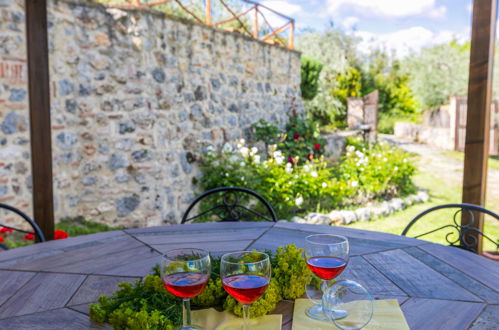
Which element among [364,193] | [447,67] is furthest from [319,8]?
[364,193]

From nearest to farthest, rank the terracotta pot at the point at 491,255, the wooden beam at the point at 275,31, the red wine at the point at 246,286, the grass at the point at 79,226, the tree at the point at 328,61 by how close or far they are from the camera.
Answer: the red wine at the point at 246,286
the terracotta pot at the point at 491,255
the grass at the point at 79,226
the wooden beam at the point at 275,31
the tree at the point at 328,61

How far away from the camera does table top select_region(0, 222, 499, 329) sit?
98 cm

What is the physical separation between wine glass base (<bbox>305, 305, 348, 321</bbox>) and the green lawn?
11.9 ft

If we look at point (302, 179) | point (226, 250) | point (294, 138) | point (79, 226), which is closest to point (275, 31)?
point (294, 138)

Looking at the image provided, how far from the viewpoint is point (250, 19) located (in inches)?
259

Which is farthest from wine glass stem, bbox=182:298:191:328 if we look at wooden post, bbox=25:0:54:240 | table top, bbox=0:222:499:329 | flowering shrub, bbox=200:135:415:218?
flowering shrub, bbox=200:135:415:218

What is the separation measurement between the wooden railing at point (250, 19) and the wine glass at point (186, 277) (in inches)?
148

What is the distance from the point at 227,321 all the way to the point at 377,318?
329 millimetres

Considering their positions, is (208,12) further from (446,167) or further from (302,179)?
(446,167)

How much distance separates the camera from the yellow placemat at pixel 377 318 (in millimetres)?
892

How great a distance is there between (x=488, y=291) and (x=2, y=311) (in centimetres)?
122

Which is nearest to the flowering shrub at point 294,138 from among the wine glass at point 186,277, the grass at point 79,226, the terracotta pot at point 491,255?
the grass at point 79,226

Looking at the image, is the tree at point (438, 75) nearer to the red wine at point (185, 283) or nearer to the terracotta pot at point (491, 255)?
the terracotta pot at point (491, 255)

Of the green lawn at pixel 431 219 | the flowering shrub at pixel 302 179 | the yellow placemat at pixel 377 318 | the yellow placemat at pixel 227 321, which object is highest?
the yellow placemat at pixel 377 318
